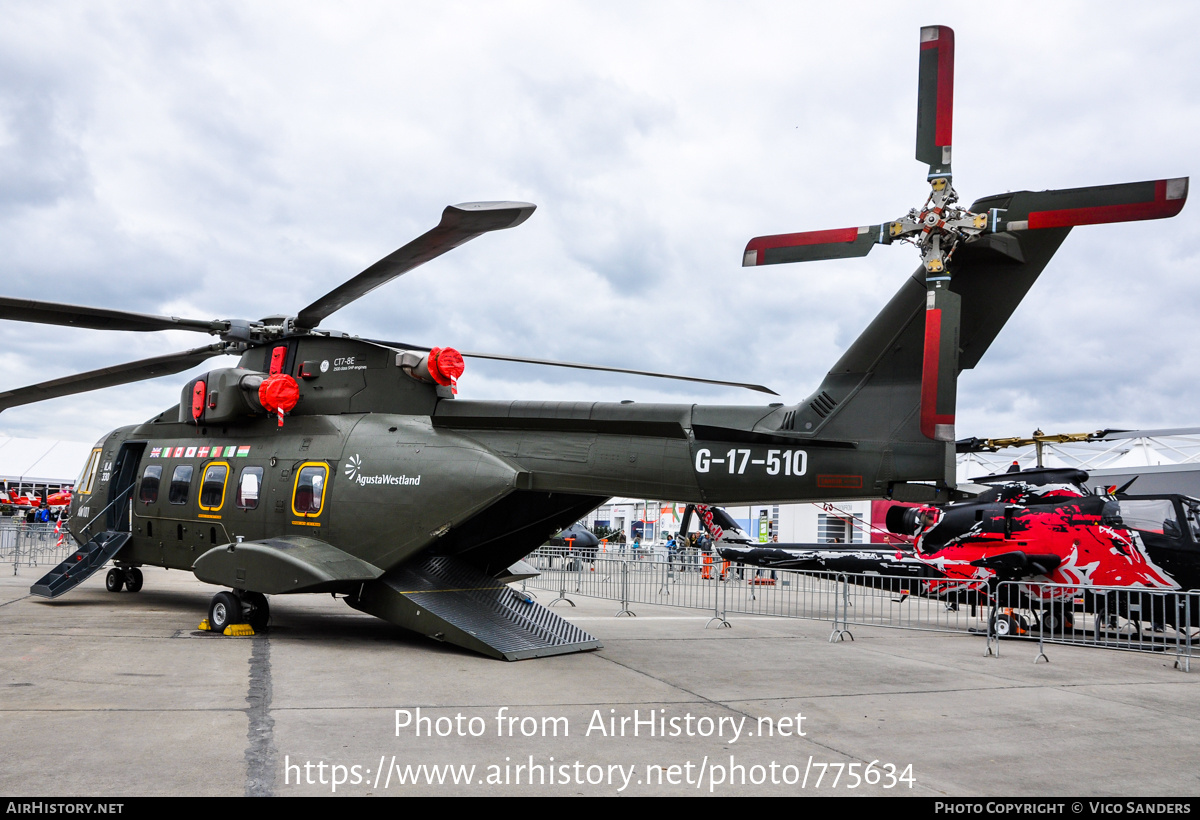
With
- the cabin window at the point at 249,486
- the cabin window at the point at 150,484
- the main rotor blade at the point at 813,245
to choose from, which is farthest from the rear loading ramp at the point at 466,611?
the main rotor blade at the point at 813,245

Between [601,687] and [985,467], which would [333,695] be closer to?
[601,687]

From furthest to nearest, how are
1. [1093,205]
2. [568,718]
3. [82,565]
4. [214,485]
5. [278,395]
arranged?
1. [82,565]
2. [214,485]
3. [278,395]
4. [1093,205]
5. [568,718]

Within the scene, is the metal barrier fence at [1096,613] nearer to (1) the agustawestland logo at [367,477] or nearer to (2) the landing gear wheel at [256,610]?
(1) the agustawestland logo at [367,477]

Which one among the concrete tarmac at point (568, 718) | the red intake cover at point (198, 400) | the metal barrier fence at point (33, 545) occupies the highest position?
the red intake cover at point (198, 400)

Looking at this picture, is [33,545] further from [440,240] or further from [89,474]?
[440,240]

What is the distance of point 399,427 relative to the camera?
1070 centimetres

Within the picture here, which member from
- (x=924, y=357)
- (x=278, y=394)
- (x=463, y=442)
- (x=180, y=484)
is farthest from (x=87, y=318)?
(x=924, y=357)

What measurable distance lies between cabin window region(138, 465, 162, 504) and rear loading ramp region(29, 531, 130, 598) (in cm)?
83

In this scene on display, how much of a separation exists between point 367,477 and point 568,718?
16.5 feet

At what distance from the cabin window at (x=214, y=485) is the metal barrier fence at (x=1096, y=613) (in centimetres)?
1067

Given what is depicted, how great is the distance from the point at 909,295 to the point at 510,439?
4683 mm

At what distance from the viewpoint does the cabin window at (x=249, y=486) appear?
37.4ft

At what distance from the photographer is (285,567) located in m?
9.76

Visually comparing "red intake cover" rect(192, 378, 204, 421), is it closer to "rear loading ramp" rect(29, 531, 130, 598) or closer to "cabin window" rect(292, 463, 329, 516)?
"cabin window" rect(292, 463, 329, 516)
